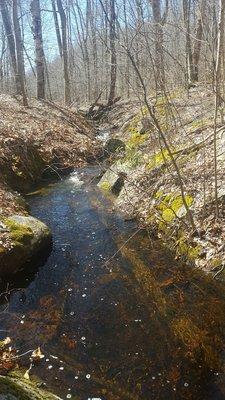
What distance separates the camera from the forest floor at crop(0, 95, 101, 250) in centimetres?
1019

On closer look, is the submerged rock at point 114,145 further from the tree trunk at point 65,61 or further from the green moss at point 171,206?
the tree trunk at point 65,61

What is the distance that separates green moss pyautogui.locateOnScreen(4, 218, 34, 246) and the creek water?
1.64 ft

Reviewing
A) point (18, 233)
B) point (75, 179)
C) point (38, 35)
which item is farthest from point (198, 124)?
point (38, 35)

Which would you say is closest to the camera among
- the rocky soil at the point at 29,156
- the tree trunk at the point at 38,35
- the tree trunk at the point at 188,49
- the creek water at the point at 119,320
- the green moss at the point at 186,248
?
the creek water at the point at 119,320

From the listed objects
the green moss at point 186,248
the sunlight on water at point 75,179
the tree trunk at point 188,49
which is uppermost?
the tree trunk at point 188,49

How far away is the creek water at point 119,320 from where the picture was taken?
163 inches

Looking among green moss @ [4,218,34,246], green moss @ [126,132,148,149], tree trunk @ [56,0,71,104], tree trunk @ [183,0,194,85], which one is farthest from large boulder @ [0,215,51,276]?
tree trunk @ [56,0,71,104]

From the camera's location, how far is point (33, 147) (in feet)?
39.2

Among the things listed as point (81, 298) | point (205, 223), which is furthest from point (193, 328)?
point (205, 223)

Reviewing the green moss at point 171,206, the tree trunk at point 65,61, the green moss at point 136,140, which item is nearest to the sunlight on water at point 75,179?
the green moss at point 136,140

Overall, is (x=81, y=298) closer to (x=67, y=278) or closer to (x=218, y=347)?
(x=67, y=278)

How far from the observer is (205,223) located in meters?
6.75

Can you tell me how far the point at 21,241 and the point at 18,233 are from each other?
6.7 inches

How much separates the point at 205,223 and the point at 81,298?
2653 mm
